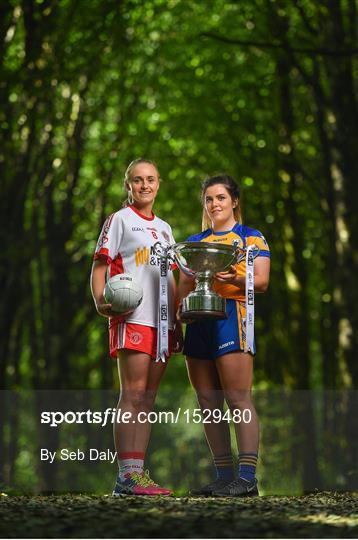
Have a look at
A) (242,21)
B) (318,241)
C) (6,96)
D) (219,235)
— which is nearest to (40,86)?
(6,96)

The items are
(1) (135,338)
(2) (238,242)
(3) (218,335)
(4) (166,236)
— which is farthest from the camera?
(4) (166,236)

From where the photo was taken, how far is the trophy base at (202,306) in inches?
326

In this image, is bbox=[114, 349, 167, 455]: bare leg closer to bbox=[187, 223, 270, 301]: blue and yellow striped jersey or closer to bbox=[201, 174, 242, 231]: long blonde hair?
bbox=[187, 223, 270, 301]: blue and yellow striped jersey

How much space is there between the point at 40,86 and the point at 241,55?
395 inches

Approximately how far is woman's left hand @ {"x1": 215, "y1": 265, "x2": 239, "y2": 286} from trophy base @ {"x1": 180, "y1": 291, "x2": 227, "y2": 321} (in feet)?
0.59

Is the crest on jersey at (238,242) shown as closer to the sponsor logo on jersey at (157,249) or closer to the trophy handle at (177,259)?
the trophy handle at (177,259)

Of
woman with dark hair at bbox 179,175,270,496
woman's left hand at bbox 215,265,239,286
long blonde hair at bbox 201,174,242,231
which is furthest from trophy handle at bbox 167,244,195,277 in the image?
long blonde hair at bbox 201,174,242,231

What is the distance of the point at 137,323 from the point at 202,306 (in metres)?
0.61

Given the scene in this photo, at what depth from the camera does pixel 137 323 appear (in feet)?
28.4

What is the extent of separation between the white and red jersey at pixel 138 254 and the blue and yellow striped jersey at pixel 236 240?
1.06ft

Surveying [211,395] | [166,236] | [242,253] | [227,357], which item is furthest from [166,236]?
[211,395]

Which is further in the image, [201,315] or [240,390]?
[240,390]

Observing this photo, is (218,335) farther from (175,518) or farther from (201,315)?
(175,518)

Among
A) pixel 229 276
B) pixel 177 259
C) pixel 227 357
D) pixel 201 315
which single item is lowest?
pixel 227 357
